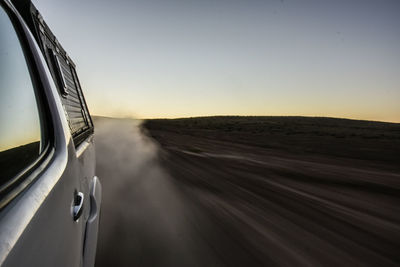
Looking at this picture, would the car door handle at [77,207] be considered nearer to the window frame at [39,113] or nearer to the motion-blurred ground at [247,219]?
the window frame at [39,113]

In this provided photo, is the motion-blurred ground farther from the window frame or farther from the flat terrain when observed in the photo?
the window frame

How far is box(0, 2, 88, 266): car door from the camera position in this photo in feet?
2.60

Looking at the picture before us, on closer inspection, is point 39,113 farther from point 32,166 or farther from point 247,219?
point 247,219

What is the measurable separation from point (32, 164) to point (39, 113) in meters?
0.41

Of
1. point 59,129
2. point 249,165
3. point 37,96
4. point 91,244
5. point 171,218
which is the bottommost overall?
point 249,165

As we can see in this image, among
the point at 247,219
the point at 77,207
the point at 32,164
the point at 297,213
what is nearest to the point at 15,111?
the point at 32,164

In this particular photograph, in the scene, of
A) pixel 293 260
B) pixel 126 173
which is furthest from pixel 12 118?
pixel 126 173

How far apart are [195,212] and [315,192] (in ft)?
9.20

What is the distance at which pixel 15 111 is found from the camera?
1.23 m

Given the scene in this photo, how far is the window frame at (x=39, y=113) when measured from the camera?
41.7 inches

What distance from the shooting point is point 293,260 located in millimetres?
3168

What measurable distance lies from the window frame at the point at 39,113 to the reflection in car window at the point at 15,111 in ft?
0.06

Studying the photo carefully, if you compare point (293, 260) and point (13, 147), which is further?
point (293, 260)

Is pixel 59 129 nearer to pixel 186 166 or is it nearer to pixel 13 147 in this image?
pixel 13 147
